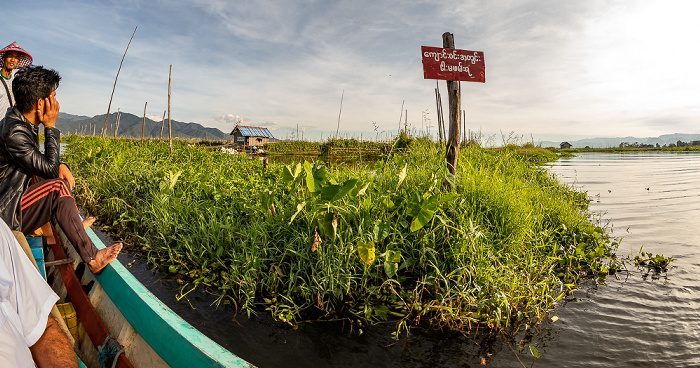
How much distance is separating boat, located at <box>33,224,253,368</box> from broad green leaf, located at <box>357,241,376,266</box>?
1652mm

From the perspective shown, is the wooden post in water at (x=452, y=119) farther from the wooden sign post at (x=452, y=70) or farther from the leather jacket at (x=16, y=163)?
the leather jacket at (x=16, y=163)

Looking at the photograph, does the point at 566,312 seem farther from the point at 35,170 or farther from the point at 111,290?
the point at 35,170

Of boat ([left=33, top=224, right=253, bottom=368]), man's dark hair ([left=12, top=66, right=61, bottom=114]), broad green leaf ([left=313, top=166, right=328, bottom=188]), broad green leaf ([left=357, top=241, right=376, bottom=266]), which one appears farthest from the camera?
broad green leaf ([left=313, top=166, right=328, bottom=188])

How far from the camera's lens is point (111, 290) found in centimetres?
217

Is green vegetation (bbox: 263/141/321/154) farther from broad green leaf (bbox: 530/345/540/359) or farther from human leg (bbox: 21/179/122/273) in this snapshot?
broad green leaf (bbox: 530/345/540/359)

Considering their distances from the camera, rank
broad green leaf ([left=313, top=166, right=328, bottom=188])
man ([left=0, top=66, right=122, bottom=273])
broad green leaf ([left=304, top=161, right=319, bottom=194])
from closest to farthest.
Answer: man ([left=0, top=66, right=122, bottom=273])
broad green leaf ([left=304, top=161, right=319, bottom=194])
broad green leaf ([left=313, top=166, right=328, bottom=188])

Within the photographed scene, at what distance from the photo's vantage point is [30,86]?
263cm

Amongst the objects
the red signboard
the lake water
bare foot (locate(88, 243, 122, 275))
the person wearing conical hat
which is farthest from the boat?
the red signboard

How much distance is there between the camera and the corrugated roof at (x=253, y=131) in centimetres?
3113

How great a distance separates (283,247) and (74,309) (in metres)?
1.76

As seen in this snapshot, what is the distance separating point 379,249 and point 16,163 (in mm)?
2958

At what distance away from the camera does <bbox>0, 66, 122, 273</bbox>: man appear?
8.21ft

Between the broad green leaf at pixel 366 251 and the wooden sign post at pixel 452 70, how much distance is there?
1.55 m

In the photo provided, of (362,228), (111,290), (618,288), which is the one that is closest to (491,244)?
(362,228)
